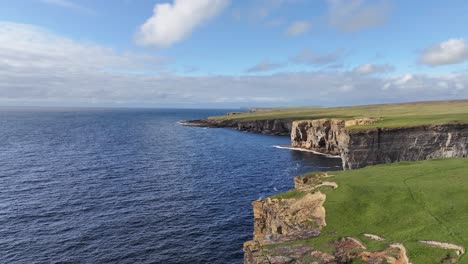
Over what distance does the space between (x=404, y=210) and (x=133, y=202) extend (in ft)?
136

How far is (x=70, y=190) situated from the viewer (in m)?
58.8

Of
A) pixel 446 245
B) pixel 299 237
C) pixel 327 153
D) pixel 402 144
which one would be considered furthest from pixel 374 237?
pixel 327 153

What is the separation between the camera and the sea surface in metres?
38.4

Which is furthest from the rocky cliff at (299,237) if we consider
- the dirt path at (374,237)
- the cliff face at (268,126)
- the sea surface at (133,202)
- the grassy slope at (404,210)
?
the cliff face at (268,126)

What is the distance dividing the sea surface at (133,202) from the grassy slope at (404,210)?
16.2 metres

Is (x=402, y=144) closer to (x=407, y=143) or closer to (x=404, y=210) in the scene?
(x=407, y=143)

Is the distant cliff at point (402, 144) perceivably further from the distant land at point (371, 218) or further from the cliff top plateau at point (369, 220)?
the cliff top plateau at point (369, 220)

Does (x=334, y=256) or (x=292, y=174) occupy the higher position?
(x=334, y=256)

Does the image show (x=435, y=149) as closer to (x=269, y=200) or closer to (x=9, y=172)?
(x=269, y=200)

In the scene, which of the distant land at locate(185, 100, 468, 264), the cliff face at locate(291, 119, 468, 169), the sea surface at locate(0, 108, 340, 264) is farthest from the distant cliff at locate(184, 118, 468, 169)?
the distant land at locate(185, 100, 468, 264)

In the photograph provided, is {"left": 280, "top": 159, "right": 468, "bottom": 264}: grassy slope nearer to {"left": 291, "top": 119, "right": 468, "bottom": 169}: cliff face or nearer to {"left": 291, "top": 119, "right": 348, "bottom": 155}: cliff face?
{"left": 291, "top": 119, "right": 468, "bottom": 169}: cliff face

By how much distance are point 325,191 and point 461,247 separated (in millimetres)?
11507

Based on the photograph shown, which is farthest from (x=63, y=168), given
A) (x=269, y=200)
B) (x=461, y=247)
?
(x=461, y=247)

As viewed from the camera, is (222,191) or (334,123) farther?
(334,123)
